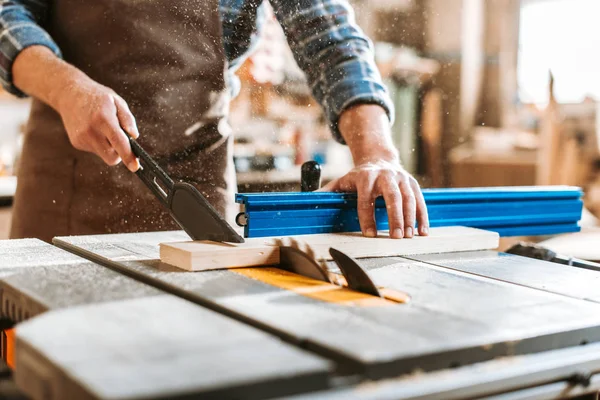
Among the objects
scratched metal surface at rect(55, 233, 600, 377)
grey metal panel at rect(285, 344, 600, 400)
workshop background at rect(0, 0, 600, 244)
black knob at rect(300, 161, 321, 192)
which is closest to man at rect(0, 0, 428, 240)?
black knob at rect(300, 161, 321, 192)

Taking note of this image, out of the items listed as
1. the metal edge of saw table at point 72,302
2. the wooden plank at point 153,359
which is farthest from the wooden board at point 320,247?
the wooden plank at point 153,359

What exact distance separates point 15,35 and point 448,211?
1.05 metres

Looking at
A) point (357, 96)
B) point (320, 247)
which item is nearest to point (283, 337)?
point (320, 247)

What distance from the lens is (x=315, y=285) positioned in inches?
38.4

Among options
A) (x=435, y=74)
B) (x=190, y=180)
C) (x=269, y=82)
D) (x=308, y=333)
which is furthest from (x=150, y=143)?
(x=435, y=74)

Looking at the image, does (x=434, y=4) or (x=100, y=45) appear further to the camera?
(x=434, y=4)

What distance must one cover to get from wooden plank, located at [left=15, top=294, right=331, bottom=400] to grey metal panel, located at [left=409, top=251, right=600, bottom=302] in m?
0.50

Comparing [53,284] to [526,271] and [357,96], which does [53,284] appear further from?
[357,96]

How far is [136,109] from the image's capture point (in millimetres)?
1707

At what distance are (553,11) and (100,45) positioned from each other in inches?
197

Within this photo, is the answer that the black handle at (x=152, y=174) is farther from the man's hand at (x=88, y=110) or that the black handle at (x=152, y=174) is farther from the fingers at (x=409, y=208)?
the fingers at (x=409, y=208)

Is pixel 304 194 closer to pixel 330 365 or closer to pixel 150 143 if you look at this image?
pixel 150 143

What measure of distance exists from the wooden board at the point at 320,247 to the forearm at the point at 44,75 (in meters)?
0.51

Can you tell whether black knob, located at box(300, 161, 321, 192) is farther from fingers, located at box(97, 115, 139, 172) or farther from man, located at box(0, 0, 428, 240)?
fingers, located at box(97, 115, 139, 172)
